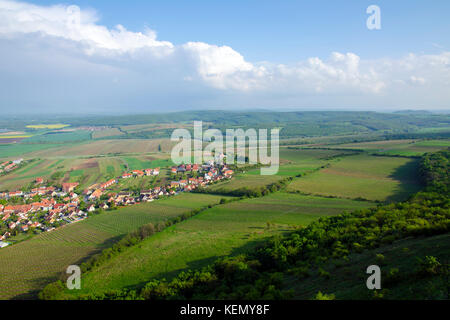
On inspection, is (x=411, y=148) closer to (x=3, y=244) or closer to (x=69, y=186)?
(x=69, y=186)

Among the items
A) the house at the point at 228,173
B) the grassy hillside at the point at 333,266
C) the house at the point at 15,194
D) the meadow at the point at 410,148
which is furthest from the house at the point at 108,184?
the meadow at the point at 410,148

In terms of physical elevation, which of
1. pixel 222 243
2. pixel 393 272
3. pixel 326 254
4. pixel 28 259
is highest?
pixel 393 272

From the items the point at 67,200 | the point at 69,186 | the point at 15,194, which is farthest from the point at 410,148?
the point at 15,194

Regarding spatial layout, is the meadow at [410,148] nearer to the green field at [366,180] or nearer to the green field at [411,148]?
the green field at [411,148]

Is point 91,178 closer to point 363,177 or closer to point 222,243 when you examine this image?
point 222,243

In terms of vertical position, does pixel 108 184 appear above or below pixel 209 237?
above

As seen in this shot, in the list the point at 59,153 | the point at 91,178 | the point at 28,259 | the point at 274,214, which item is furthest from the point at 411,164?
the point at 59,153
